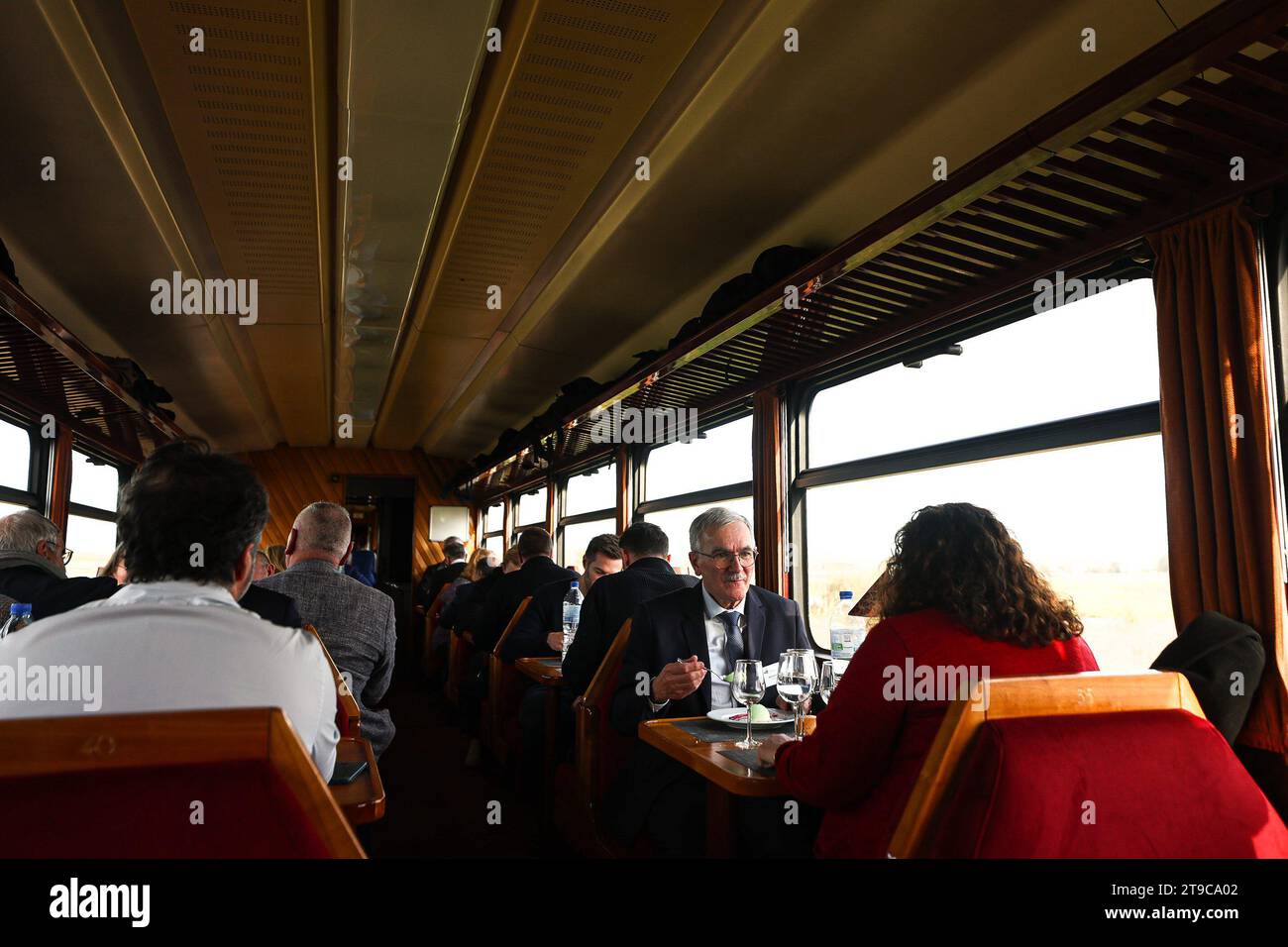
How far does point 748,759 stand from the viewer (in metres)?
1.89

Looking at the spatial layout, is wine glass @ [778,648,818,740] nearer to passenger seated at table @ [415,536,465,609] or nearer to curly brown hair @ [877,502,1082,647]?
curly brown hair @ [877,502,1082,647]

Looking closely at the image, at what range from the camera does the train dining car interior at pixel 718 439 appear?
1.13 m

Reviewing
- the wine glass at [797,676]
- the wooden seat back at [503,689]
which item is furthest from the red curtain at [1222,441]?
the wooden seat back at [503,689]

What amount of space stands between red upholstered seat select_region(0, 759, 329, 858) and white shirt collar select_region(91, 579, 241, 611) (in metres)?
0.40

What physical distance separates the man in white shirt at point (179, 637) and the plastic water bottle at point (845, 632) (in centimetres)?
230

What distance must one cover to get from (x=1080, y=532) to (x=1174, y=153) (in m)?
1.24

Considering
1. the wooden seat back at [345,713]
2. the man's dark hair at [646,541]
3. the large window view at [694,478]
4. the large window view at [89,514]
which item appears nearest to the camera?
the wooden seat back at [345,713]

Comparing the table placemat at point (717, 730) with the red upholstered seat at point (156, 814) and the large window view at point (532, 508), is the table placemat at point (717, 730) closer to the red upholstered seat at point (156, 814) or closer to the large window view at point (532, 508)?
the red upholstered seat at point (156, 814)

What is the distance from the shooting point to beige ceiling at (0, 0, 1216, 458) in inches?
96.9

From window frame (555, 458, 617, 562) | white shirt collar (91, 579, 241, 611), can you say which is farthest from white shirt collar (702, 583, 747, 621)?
window frame (555, 458, 617, 562)
